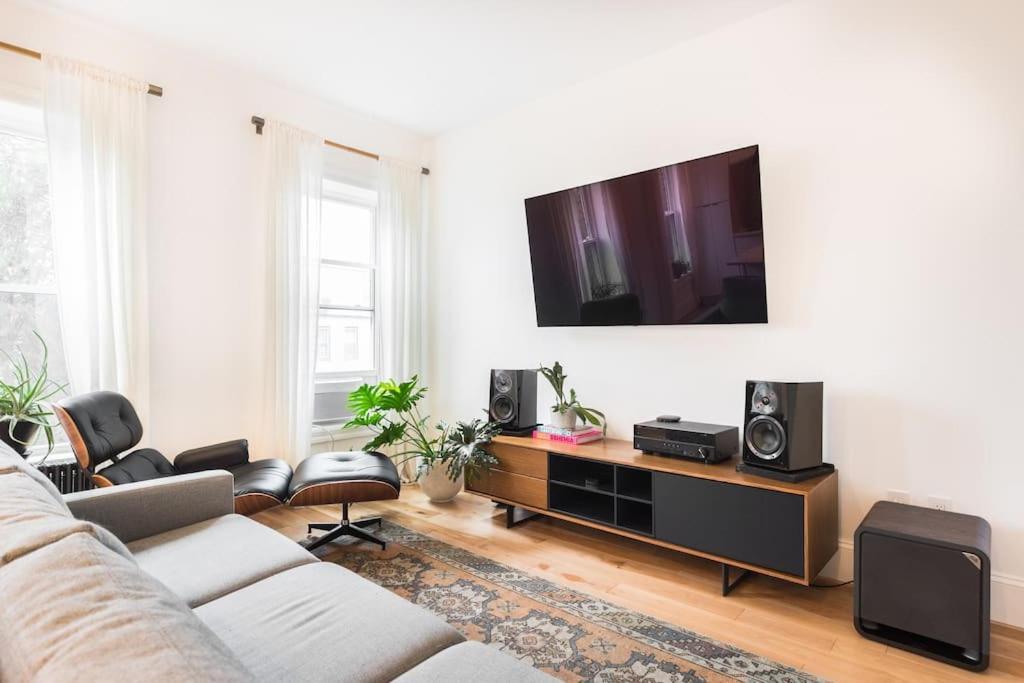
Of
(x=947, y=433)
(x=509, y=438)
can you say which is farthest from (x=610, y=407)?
(x=947, y=433)

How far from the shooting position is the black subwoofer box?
6.09 ft

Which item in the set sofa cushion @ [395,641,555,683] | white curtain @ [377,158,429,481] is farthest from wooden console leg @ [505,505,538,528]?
sofa cushion @ [395,641,555,683]

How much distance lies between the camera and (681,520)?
2.56 meters

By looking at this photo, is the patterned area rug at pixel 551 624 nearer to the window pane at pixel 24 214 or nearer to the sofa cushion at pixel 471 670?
the sofa cushion at pixel 471 670

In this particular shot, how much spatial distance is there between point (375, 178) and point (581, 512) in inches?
114

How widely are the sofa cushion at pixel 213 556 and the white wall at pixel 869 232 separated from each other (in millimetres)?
2155

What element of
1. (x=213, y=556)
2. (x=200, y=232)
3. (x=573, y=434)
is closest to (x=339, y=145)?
(x=200, y=232)

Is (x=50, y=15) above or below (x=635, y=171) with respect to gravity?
above

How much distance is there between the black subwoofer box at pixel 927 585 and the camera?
73.1 inches

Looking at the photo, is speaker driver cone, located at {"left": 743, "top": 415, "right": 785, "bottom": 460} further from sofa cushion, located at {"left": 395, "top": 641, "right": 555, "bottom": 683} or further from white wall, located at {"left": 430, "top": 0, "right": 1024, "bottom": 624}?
sofa cushion, located at {"left": 395, "top": 641, "right": 555, "bottom": 683}

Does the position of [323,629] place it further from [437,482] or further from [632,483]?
[437,482]

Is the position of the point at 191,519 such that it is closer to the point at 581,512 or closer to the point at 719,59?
the point at 581,512

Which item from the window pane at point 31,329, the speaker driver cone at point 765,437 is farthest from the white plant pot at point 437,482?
the window pane at point 31,329

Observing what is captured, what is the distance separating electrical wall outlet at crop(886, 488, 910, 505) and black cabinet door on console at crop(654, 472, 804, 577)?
1.91 feet
